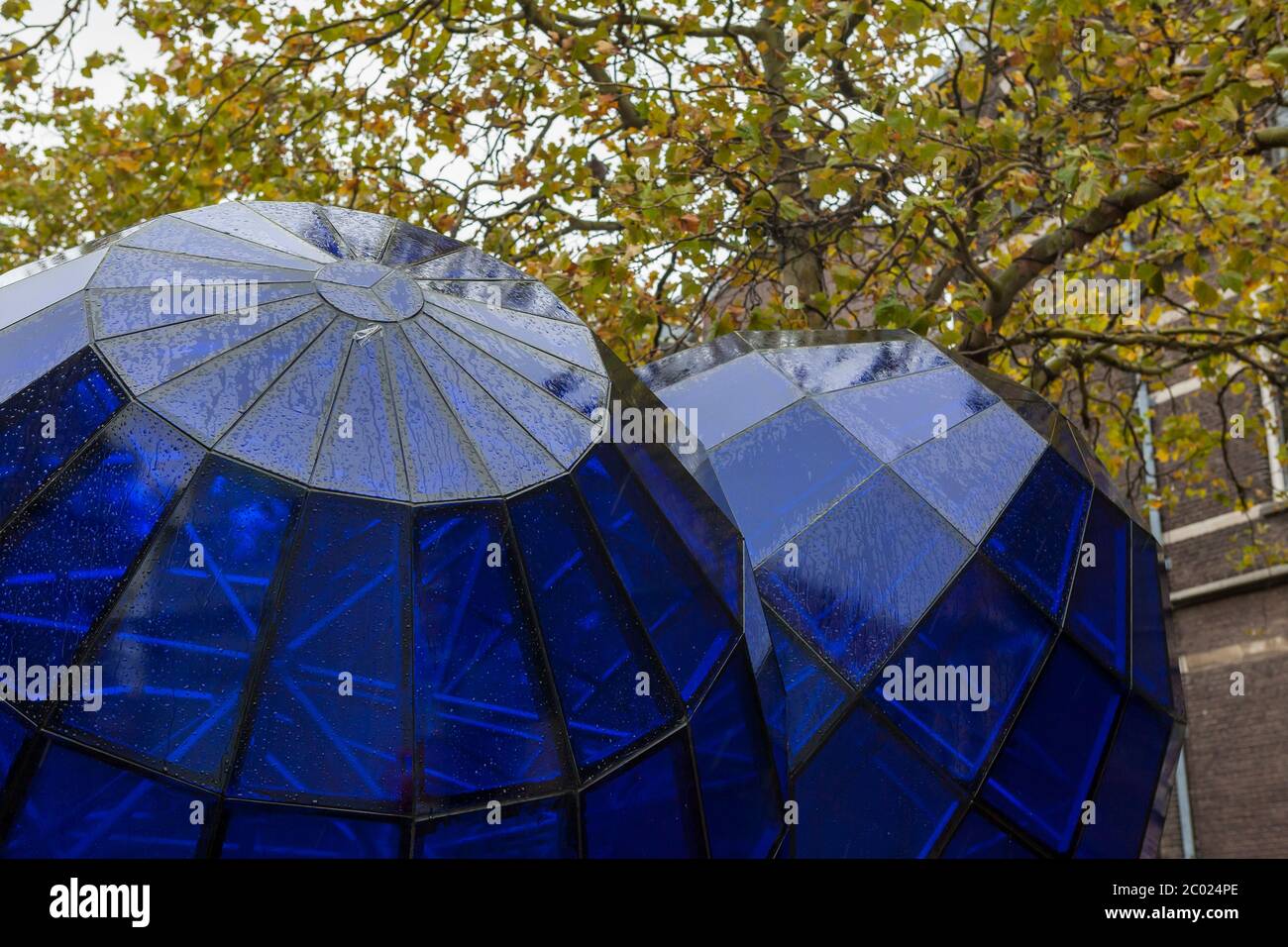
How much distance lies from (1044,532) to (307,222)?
10.3 feet

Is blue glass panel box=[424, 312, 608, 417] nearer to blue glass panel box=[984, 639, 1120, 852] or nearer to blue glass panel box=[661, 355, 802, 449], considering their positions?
blue glass panel box=[661, 355, 802, 449]

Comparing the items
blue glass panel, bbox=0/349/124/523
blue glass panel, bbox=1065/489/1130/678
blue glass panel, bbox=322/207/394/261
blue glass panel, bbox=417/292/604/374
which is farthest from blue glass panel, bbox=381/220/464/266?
blue glass panel, bbox=1065/489/1130/678

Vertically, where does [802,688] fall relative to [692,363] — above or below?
below

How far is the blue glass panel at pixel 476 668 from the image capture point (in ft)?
11.5

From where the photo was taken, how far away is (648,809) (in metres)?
3.88

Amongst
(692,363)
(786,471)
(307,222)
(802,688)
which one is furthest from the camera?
(692,363)

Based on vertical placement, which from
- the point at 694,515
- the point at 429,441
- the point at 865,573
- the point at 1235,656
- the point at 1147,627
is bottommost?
the point at 1235,656

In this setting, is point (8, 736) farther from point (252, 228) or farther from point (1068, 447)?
point (1068, 447)

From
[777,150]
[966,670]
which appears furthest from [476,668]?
[777,150]

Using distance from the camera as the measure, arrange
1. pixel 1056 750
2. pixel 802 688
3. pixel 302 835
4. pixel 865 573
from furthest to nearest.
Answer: pixel 1056 750, pixel 865 573, pixel 802 688, pixel 302 835

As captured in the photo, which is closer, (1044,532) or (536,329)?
(536,329)

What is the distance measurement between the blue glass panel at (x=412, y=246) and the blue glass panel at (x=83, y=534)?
1.10 meters

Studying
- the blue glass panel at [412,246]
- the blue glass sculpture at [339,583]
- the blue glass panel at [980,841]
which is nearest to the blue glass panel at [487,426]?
the blue glass sculpture at [339,583]
